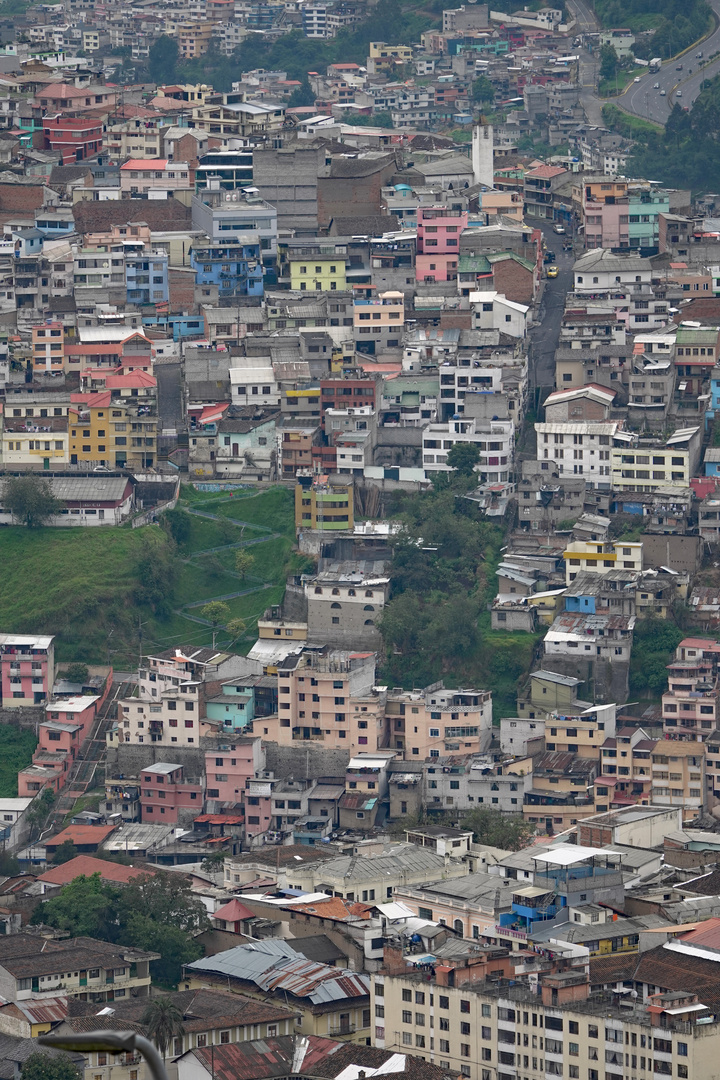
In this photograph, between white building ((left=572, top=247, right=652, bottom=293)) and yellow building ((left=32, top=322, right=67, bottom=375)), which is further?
white building ((left=572, top=247, right=652, bottom=293))

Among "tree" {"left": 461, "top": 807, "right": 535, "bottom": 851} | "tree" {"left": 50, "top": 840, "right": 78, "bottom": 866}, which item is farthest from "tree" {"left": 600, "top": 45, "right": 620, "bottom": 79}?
"tree" {"left": 50, "top": 840, "right": 78, "bottom": 866}

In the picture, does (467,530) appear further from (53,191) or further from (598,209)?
(53,191)

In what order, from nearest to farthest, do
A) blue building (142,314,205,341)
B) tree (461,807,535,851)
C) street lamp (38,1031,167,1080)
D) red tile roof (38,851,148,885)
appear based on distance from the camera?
street lamp (38,1031,167,1080) < red tile roof (38,851,148,885) < tree (461,807,535,851) < blue building (142,314,205,341)

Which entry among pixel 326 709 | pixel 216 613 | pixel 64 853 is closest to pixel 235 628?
pixel 216 613

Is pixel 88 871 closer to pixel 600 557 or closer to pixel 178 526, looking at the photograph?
pixel 178 526

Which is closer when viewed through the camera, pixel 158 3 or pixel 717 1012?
pixel 717 1012

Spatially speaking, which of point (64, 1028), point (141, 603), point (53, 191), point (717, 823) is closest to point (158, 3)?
point (53, 191)

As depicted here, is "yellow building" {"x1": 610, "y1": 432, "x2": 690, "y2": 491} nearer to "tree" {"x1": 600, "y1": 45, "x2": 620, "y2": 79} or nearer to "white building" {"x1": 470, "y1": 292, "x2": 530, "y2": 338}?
"white building" {"x1": 470, "y1": 292, "x2": 530, "y2": 338}
